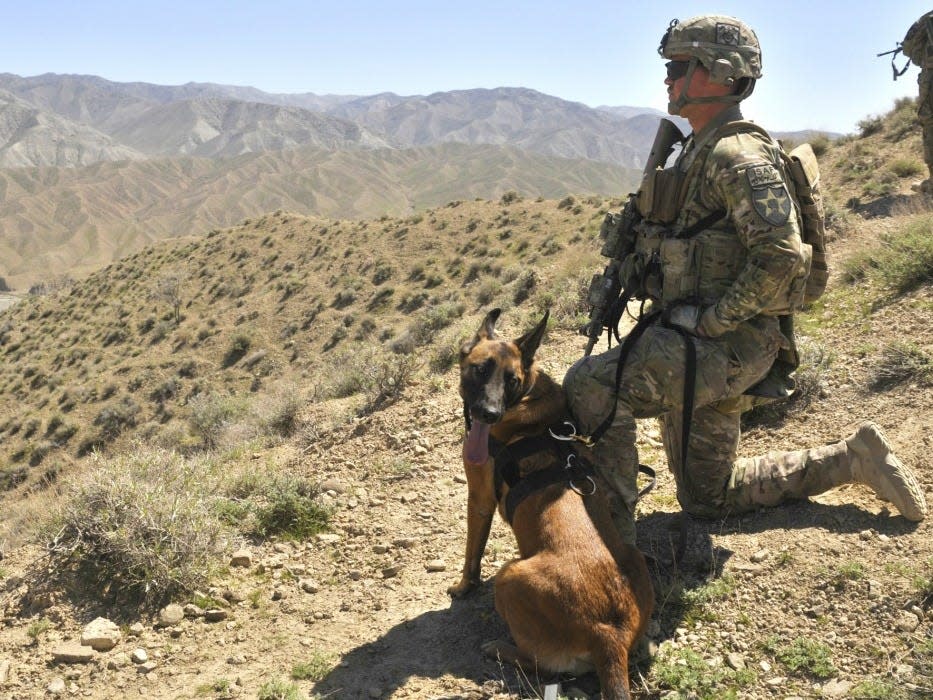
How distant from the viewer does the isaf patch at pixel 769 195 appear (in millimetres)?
3266

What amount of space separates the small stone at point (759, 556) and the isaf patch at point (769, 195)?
1.76 metres

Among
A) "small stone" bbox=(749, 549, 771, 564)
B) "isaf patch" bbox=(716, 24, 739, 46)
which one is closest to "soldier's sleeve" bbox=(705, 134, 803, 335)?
"isaf patch" bbox=(716, 24, 739, 46)

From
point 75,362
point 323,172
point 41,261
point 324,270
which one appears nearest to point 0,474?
point 75,362

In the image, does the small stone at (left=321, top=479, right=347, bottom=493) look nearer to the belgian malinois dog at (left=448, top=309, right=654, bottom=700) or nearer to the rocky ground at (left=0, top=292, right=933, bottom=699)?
the rocky ground at (left=0, top=292, right=933, bottom=699)

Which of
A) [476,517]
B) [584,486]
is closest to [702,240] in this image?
[584,486]

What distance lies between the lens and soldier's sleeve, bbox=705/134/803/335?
3273mm

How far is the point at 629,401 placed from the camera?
3.69 m

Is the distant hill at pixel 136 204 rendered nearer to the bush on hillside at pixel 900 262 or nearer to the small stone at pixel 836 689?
the bush on hillside at pixel 900 262

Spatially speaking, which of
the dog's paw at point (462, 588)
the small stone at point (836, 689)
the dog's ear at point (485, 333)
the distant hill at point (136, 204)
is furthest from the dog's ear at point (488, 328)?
the distant hill at point (136, 204)

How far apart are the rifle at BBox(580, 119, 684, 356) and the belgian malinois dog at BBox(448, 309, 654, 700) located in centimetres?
88

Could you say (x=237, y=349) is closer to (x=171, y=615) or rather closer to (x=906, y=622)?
(x=171, y=615)

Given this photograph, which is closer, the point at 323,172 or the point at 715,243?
the point at 715,243

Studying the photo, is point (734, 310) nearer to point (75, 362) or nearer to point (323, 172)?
point (75, 362)

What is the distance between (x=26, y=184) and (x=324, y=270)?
7405 inches
